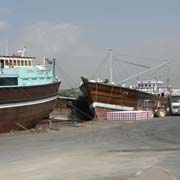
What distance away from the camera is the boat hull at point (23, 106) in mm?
36562

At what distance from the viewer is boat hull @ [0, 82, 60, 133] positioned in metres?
36.6

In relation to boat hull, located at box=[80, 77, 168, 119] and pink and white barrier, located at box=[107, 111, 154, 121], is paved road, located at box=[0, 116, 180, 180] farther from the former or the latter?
boat hull, located at box=[80, 77, 168, 119]

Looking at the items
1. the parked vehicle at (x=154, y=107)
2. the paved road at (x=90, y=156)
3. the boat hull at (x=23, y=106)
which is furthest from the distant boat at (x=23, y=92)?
the parked vehicle at (x=154, y=107)

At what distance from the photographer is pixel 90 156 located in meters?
20.5

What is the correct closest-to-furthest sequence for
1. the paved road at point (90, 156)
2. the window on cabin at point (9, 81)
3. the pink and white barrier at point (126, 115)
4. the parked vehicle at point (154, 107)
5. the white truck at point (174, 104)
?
the paved road at point (90, 156) < the window on cabin at point (9, 81) < the pink and white barrier at point (126, 115) < the parked vehicle at point (154, 107) < the white truck at point (174, 104)

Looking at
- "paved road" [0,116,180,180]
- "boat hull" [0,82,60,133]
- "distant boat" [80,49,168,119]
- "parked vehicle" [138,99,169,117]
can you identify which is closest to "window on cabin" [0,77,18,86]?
"boat hull" [0,82,60,133]

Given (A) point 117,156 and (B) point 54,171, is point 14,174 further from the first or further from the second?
(A) point 117,156

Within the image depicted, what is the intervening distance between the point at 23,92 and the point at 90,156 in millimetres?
18787

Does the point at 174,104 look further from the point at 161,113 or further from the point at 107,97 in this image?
the point at 107,97

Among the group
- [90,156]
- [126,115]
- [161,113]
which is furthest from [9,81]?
[161,113]

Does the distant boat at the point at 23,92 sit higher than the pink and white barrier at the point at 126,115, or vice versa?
the distant boat at the point at 23,92

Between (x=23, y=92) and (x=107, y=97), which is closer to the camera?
(x=23, y=92)

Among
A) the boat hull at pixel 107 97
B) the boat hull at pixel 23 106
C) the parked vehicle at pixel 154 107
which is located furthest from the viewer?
the parked vehicle at pixel 154 107

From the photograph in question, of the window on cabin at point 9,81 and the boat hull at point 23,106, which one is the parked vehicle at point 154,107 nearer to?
the boat hull at point 23,106
